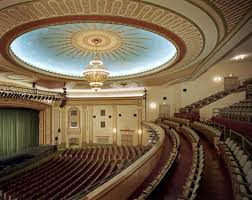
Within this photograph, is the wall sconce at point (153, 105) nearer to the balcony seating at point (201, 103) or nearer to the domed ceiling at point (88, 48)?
the balcony seating at point (201, 103)

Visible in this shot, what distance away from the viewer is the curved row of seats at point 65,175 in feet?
20.5

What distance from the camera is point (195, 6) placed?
4.06 meters

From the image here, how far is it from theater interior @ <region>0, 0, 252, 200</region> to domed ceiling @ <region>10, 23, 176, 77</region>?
45 millimetres

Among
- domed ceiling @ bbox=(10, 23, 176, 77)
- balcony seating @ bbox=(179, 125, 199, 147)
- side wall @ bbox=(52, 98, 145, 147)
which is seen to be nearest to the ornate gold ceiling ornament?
domed ceiling @ bbox=(10, 23, 176, 77)

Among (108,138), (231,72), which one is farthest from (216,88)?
(108,138)

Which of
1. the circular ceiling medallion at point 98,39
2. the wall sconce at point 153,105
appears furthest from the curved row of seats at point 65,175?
the circular ceiling medallion at point 98,39

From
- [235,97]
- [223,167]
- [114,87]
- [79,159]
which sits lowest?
[79,159]

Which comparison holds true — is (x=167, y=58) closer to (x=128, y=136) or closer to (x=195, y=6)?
(x=195, y=6)

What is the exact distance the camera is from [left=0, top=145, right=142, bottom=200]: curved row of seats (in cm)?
626

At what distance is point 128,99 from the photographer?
597 inches

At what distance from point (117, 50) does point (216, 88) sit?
20.2 ft

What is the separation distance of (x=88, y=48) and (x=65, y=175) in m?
4.84

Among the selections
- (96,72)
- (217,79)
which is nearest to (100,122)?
(217,79)

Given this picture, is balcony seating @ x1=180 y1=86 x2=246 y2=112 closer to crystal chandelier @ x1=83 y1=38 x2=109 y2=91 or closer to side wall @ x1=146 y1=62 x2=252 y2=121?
side wall @ x1=146 y1=62 x2=252 y2=121
